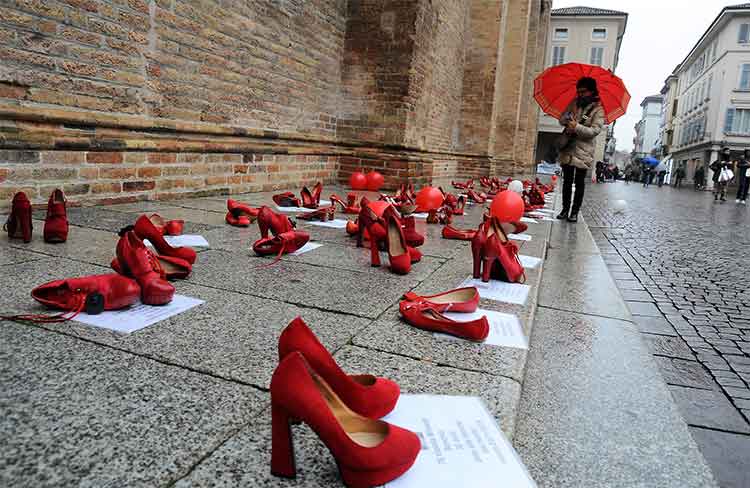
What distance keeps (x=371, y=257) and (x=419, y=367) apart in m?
1.60

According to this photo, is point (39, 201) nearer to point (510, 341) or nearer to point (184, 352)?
point (184, 352)

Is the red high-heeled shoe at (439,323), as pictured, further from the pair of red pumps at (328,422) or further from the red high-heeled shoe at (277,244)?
the red high-heeled shoe at (277,244)

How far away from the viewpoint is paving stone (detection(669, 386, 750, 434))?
6.31 ft

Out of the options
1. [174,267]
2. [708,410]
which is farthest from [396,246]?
[708,410]

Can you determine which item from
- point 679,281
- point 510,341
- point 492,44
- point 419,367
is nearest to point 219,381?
point 419,367

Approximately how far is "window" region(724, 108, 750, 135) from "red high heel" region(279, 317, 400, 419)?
52.1 m

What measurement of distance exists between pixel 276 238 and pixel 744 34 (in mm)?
53138

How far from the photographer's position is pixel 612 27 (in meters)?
51.1

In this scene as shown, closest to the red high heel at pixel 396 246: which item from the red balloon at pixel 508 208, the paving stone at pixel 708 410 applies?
the paving stone at pixel 708 410

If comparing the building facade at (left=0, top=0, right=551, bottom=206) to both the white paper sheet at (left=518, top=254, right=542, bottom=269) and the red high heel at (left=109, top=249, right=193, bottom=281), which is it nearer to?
the red high heel at (left=109, top=249, right=193, bottom=281)

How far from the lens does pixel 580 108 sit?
7.13 meters

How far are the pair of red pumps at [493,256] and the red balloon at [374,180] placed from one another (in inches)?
212

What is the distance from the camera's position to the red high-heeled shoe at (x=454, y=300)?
2328 millimetres

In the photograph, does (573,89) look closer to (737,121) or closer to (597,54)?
(737,121)
